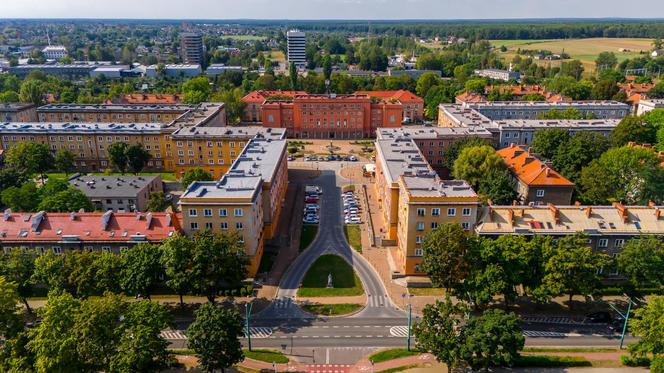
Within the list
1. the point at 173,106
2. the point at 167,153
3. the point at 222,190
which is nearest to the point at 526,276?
the point at 222,190

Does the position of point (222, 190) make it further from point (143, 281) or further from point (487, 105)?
point (487, 105)

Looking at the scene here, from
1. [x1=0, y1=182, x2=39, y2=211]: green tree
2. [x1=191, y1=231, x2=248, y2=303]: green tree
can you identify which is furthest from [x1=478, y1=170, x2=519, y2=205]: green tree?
[x1=0, y1=182, x2=39, y2=211]: green tree

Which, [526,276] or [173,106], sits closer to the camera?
[526,276]

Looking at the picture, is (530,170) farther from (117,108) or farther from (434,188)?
(117,108)

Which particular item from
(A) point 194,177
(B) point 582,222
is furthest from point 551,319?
(A) point 194,177

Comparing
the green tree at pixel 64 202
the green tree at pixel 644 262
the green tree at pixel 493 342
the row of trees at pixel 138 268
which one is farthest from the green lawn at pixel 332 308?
the green tree at pixel 64 202

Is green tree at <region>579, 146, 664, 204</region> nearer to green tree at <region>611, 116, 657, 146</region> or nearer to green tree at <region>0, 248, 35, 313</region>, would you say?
green tree at <region>611, 116, 657, 146</region>
